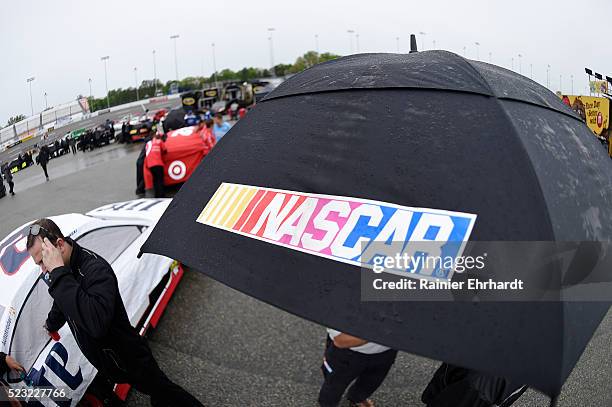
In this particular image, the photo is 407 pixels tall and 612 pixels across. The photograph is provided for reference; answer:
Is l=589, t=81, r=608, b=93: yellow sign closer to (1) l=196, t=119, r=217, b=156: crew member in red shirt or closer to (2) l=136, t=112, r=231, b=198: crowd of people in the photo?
(2) l=136, t=112, r=231, b=198: crowd of people

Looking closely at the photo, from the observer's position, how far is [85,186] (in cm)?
442

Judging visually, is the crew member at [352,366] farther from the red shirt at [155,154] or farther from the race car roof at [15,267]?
the red shirt at [155,154]

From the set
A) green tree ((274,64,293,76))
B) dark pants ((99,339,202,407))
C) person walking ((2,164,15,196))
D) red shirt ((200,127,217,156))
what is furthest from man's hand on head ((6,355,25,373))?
green tree ((274,64,293,76))

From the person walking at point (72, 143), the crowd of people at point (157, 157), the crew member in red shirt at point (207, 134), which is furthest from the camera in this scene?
the crew member in red shirt at point (207, 134)

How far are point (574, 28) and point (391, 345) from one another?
8.35 feet

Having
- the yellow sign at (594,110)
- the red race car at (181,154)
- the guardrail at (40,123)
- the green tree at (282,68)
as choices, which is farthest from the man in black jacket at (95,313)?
the green tree at (282,68)

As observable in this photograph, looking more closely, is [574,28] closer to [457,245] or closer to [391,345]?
[457,245]

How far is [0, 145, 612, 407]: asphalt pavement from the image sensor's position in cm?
288

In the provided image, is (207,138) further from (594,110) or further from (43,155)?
(594,110)

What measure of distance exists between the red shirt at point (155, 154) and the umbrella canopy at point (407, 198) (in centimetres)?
557

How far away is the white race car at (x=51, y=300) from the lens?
8.35 feet

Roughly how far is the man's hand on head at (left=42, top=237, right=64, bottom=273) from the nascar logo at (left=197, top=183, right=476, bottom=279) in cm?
124

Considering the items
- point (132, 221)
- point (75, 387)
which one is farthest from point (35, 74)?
point (75, 387)

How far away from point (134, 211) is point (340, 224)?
12.5ft
